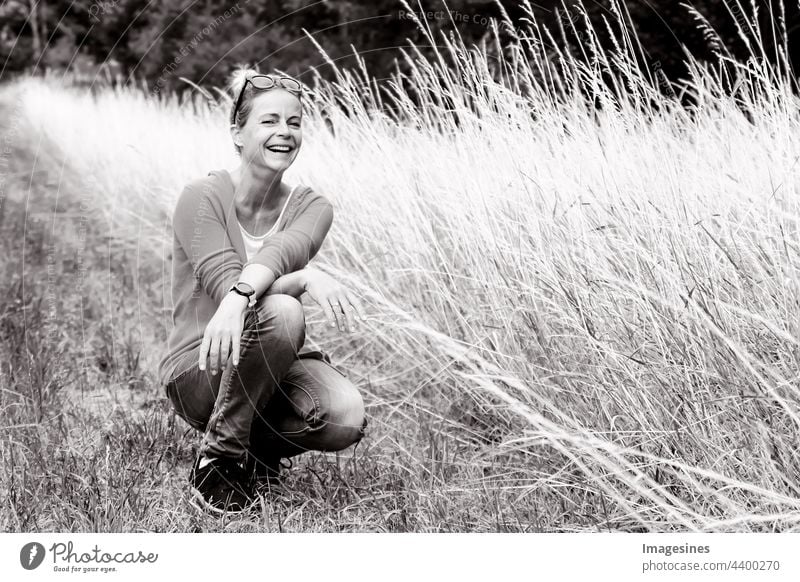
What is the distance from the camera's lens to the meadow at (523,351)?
6.77ft

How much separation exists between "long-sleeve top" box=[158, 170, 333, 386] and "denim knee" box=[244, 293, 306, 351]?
0.09 metres

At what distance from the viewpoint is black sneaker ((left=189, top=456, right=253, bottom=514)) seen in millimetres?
2240

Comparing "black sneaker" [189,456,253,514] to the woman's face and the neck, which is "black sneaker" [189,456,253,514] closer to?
the neck

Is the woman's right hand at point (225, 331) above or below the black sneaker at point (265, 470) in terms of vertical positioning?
above

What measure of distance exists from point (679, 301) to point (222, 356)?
1.18 meters

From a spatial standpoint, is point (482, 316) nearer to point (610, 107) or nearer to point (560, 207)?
point (560, 207)

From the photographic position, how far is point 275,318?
208cm

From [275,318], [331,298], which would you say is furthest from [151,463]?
[331,298]

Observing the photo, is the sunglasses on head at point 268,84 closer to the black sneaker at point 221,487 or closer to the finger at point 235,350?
the finger at point 235,350

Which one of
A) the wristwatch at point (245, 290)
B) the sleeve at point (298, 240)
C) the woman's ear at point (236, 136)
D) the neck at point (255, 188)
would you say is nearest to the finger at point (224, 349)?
the wristwatch at point (245, 290)

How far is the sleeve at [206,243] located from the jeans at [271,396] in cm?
12

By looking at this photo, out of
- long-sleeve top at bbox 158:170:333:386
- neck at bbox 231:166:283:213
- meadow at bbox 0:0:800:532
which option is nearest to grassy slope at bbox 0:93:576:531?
meadow at bbox 0:0:800:532

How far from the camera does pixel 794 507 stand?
195 cm

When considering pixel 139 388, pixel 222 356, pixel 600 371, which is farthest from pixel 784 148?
pixel 139 388
